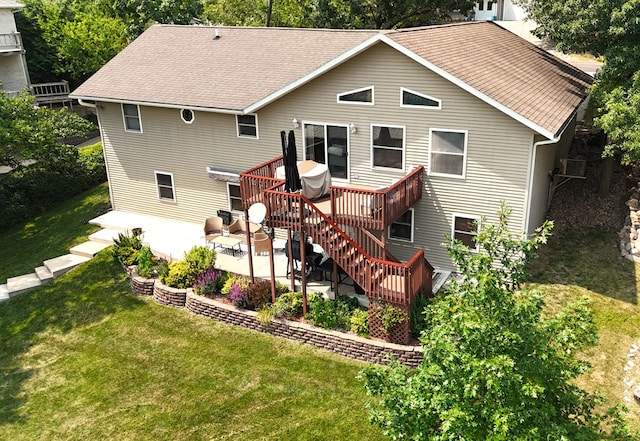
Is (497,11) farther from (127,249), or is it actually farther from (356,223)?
(127,249)

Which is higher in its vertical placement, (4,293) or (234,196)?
(234,196)

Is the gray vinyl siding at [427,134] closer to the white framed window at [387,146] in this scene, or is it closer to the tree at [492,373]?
the white framed window at [387,146]

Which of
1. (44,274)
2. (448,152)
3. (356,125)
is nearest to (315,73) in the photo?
(356,125)

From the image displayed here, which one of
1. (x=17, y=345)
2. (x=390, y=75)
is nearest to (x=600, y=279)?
(x=390, y=75)

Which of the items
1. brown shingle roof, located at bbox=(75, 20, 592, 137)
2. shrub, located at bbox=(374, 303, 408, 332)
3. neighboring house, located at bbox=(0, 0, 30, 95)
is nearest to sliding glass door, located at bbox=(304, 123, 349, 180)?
brown shingle roof, located at bbox=(75, 20, 592, 137)

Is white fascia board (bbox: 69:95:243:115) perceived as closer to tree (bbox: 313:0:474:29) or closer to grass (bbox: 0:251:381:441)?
grass (bbox: 0:251:381:441)

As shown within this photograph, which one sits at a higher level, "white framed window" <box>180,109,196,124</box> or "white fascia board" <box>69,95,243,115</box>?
"white fascia board" <box>69,95,243,115</box>
